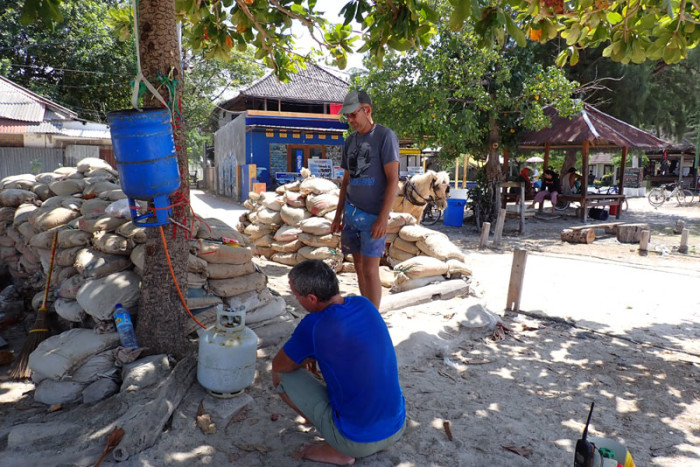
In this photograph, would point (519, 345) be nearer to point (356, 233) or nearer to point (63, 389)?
point (356, 233)

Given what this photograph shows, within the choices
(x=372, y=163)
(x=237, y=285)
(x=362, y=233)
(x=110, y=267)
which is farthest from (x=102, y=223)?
(x=372, y=163)

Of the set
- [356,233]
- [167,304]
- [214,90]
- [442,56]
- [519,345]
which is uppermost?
[214,90]

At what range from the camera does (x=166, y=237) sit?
3113 millimetres

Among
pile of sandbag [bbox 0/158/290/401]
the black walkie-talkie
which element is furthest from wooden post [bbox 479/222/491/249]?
the black walkie-talkie

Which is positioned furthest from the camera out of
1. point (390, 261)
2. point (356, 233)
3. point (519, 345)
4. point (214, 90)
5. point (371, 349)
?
point (214, 90)

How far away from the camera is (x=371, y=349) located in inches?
88.4

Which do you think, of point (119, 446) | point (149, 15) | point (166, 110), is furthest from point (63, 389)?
point (149, 15)

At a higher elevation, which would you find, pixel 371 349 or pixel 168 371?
pixel 371 349

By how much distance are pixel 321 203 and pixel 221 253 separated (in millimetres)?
2784

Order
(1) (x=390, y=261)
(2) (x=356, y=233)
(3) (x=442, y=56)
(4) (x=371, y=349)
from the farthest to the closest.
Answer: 1. (3) (x=442, y=56)
2. (1) (x=390, y=261)
3. (2) (x=356, y=233)
4. (4) (x=371, y=349)

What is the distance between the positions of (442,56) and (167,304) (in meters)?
9.01

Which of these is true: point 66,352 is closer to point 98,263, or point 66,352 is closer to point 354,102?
point 98,263

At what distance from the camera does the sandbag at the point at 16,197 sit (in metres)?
6.01

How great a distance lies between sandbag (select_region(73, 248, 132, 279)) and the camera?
3793 mm
